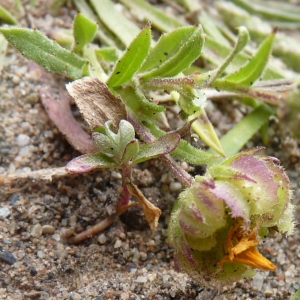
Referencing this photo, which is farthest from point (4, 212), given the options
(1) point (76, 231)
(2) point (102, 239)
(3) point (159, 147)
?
(3) point (159, 147)

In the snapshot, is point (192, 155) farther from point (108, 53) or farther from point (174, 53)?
point (108, 53)

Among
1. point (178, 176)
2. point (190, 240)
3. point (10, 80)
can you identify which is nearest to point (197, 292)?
point (190, 240)

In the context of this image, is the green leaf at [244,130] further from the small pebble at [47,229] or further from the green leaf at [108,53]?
the small pebble at [47,229]

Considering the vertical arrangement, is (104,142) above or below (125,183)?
above

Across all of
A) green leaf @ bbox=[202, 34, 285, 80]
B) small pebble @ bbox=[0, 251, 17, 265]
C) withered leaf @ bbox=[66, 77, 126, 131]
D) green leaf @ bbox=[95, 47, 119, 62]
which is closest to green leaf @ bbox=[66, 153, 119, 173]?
withered leaf @ bbox=[66, 77, 126, 131]

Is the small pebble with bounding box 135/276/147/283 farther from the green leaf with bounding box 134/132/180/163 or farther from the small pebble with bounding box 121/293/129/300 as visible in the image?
the green leaf with bounding box 134/132/180/163

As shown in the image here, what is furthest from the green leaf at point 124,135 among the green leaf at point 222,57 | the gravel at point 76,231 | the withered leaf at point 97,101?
the green leaf at point 222,57
